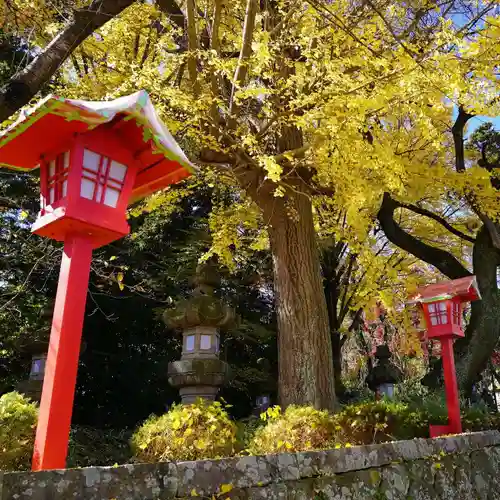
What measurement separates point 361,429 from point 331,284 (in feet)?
23.7

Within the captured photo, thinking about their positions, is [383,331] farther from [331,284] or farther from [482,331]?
[482,331]

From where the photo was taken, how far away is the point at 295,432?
16.1ft

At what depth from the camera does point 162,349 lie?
10805mm

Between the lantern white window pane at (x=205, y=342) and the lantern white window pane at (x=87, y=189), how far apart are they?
11.4 feet

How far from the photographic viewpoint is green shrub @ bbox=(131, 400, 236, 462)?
4.42 m

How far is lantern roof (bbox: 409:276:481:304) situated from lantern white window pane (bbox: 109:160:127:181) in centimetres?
522

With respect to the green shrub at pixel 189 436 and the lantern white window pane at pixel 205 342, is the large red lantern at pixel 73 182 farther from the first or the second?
the lantern white window pane at pixel 205 342

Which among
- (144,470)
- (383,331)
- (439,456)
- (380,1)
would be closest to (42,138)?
(144,470)

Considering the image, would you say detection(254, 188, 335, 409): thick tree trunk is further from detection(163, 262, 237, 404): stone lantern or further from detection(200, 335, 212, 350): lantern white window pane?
detection(200, 335, 212, 350): lantern white window pane

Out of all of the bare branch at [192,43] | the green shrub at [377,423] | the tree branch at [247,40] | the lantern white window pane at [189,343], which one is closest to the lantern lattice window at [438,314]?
the green shrub at [377,423]

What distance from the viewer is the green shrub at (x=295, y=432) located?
487 centimetres

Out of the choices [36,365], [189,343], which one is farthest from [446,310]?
[36,365]

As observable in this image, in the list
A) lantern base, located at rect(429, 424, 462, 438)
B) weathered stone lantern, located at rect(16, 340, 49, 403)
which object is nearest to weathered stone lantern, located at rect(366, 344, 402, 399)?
lantern base, located at rect(429, 424, 462, 438)

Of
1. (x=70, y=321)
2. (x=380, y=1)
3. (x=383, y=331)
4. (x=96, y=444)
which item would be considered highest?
(x=380, y=1)
